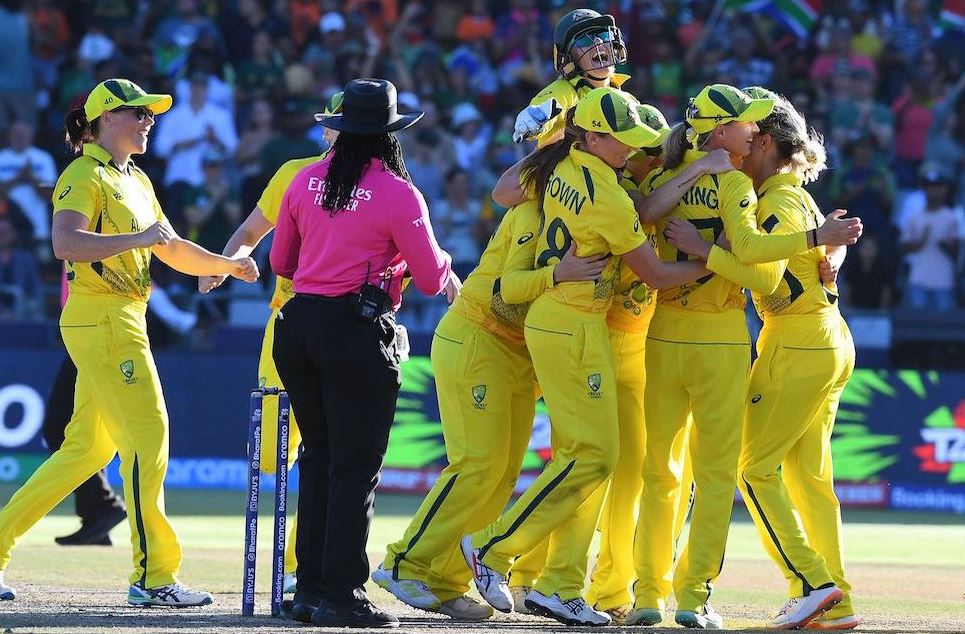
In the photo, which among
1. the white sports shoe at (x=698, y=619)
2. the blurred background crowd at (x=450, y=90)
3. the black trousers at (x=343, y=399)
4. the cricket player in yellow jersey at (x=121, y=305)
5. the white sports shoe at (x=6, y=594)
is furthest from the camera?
the blurred background crowd at (x=450, y=90)

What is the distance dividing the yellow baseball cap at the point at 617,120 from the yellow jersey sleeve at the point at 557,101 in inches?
18.6

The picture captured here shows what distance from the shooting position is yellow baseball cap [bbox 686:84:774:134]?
7.05 metres

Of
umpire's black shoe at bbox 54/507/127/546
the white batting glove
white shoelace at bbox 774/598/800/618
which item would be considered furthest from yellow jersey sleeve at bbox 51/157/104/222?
white shoelace at bbox 774/598/800/618

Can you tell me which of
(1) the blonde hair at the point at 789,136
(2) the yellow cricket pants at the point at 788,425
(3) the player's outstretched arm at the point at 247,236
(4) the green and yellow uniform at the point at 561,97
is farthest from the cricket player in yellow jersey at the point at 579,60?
(3) the player's outstretched arm at the point at 247,236

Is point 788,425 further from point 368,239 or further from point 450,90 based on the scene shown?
point 450,90

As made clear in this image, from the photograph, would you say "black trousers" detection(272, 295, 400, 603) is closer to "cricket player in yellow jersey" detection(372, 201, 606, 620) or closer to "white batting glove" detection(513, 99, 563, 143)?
"cricket player in yellow jersey" detection(372, 201, 606, 620)

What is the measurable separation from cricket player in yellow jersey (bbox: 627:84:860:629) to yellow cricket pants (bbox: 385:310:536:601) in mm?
657

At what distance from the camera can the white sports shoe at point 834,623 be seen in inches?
286

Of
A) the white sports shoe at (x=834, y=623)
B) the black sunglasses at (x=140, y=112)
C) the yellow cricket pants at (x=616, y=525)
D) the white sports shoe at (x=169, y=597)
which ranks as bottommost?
the white sports shoe at (x=834, y=623)

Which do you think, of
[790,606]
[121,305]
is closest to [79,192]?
[121,305]

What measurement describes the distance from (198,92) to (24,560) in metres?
8.28

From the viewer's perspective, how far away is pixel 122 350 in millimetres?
7395

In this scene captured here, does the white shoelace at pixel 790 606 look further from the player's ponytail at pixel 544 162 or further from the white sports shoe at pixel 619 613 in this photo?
the player's ponytail at pixel 544 162

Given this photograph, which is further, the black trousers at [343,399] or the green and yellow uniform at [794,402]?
the green and yellow uniform at [794,402]
